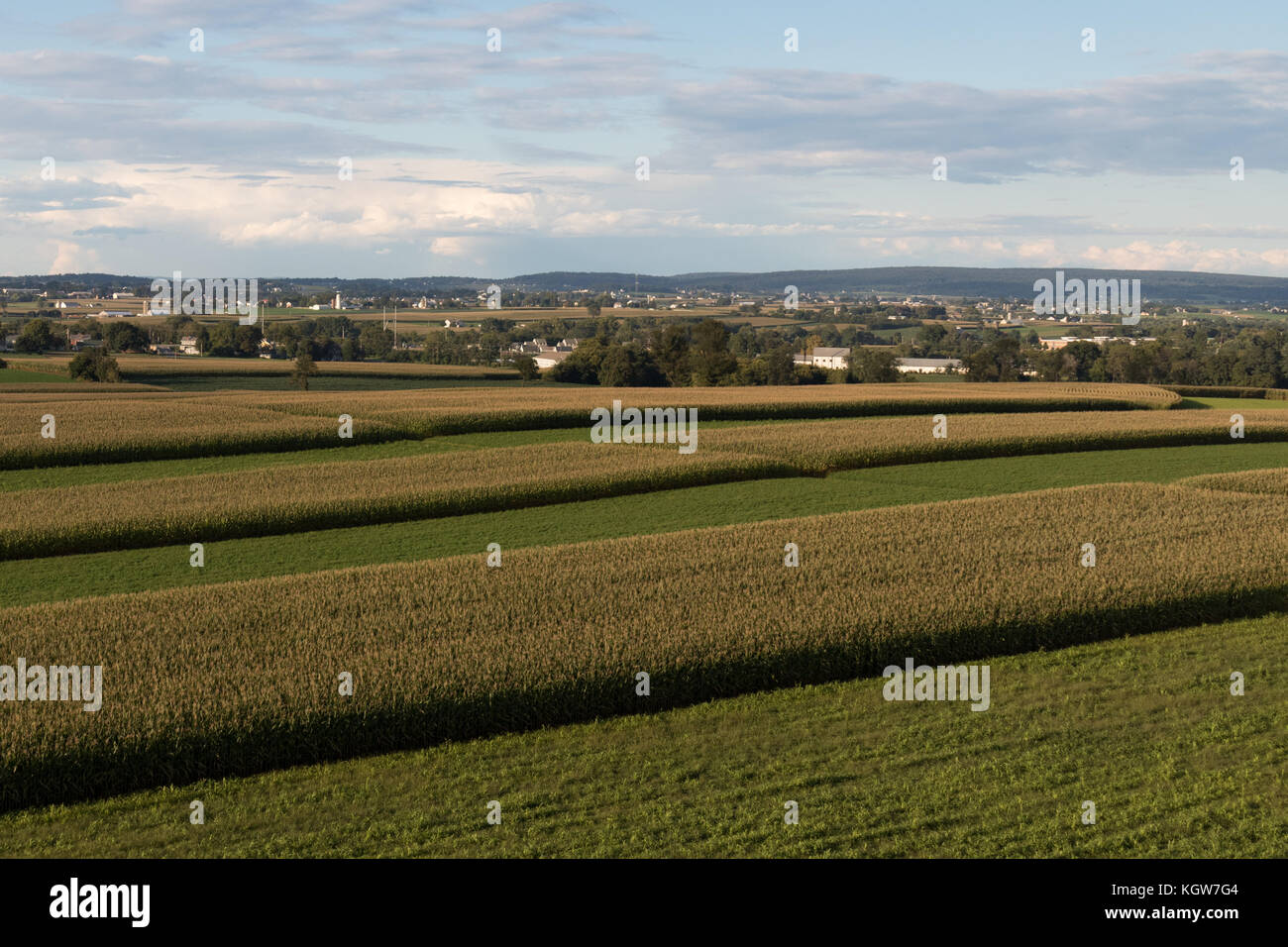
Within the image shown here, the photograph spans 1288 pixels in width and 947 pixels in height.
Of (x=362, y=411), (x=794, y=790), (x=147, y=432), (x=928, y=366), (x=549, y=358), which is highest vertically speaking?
(x=549, y=358)

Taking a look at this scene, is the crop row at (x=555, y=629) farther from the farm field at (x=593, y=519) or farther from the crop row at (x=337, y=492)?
the crop row at (x=337, y=492)

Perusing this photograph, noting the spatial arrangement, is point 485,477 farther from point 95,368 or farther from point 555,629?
point 95,368

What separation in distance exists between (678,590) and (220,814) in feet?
30.8

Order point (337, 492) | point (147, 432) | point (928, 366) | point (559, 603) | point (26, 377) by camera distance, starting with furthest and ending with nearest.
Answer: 1. point (928, 366)
2. point (26, 377)
3. point (147, 432)
4. point (337, 492)
5. point (559, 603)

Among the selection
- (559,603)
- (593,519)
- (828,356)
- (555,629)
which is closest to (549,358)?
(828,356)

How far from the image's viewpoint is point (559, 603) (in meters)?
18.4

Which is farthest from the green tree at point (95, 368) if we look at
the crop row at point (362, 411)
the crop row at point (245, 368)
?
the crop row at point (362, 411)

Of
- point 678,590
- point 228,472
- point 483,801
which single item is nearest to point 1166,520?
point 678,590

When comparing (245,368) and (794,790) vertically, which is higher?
(245,368)

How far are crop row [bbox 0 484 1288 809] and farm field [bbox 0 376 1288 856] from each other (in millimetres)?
54

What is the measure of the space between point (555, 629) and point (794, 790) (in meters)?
5.72

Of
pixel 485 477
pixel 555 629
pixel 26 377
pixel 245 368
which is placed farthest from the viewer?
pixel 245 368

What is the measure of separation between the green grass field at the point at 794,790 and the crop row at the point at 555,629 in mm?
493

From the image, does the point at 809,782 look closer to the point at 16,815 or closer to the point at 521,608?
the point at 521,608
